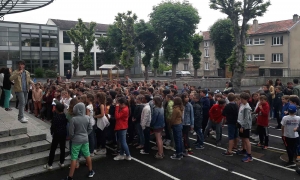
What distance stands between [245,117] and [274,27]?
139 ft

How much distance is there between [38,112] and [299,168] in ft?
36.5

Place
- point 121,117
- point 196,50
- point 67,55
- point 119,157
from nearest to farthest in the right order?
point 121,117 < point 119,157 < point 196,50 < point 67,55

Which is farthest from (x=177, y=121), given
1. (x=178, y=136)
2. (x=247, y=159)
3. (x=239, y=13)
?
(x=239, y=13)

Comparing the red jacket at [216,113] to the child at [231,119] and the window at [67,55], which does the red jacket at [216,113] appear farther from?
the window at [67,55]

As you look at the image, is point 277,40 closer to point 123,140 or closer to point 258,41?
point 258,41

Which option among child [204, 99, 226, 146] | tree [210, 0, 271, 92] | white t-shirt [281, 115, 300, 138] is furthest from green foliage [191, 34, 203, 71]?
white t-shirt [281, 115, 300, 138]

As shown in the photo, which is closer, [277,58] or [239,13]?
[239,13]

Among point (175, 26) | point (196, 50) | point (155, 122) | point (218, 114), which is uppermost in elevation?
point (175, 26)

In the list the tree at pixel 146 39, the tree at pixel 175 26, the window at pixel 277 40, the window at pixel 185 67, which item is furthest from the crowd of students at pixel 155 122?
the window at pixel 185 67

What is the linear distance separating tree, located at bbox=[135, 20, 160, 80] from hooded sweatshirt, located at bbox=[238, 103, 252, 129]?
3291cm

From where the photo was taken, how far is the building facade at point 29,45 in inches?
1657

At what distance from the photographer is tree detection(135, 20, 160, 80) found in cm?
4094

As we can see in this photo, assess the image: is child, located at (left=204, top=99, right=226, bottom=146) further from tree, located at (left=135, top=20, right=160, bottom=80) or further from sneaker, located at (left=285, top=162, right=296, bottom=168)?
tree, located at (left=135, top=20, right=160, bottom=80)

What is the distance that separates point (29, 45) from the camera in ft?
146
